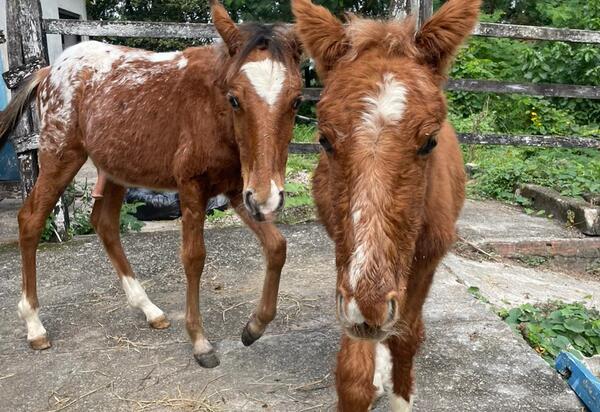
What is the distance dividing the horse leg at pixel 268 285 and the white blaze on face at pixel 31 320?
130 cm

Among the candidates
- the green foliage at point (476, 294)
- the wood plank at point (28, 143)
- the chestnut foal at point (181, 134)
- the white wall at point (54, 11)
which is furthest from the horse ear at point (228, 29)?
the white wall at point (54, 11)

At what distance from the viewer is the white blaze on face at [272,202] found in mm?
2787

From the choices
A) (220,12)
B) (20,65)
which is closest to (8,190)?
(20,65)

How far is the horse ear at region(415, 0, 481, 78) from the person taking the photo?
2016 mm

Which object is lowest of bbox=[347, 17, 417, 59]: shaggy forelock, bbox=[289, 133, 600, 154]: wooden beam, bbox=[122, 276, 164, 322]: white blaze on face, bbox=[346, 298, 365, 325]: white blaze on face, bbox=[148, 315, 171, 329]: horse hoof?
bbox=[148, 315, 171, 329]: horse hoof

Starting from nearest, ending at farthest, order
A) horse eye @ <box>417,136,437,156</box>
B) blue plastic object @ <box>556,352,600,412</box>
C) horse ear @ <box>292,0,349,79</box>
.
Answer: horse eye @ <box>417,136,437,156</box> < horse ear @ <box>292,0,349,79</box> < blue plastic object @ <box>556,352,600,412</box>

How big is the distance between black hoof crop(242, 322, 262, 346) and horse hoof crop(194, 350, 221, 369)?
21 cm

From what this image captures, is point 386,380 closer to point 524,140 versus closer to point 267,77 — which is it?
point 267,77

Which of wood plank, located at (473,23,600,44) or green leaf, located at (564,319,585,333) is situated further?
wood plank, located at (473,23,600,44)

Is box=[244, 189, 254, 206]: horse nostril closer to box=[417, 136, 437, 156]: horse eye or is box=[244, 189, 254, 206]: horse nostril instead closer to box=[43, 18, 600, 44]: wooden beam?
box=[417, 136, 437, 156]: horse eye

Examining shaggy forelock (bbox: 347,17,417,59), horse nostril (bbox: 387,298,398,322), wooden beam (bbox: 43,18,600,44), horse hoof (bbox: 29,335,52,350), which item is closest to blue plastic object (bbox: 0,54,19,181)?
wooden beam (bbox: 43,18,600,44)

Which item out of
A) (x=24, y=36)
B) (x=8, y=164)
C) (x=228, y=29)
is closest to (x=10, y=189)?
(x=8, y=164)

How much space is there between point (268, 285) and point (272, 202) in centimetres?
74

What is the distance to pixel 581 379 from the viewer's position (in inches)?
109
